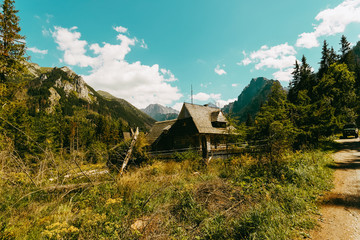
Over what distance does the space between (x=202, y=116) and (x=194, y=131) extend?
4.08 m

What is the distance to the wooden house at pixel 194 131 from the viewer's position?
910 inches

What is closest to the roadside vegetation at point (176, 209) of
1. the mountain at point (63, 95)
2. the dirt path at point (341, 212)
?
the dirt path at point (341, 212)

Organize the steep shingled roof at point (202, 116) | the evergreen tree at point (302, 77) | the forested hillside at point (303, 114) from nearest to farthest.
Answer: the forested hillside at point (303, 114) < the steep shingled roof at point (202, 116) < the evergreen tree at point (302, 77)

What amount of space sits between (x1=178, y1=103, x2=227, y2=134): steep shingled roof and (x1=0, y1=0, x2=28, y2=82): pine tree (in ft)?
63.0

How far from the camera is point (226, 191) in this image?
614 cm

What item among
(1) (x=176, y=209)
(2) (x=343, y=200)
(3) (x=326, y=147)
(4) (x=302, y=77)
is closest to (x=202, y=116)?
(3) (x=326, y=147)

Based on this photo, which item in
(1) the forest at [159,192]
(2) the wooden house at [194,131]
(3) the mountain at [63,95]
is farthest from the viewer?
(3) the mountain at [63,95]

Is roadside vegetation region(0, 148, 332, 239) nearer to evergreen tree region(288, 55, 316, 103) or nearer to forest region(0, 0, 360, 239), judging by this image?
forest region(0, 0, 360, 239)

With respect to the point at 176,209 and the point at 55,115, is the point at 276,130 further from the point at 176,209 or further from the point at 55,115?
the point at 55,115

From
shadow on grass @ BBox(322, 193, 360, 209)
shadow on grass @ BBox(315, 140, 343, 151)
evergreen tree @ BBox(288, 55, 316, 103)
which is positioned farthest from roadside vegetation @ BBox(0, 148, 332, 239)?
evergreen tree @ BBox(288, 55, 316, 103)

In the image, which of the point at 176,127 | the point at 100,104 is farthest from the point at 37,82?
the point at 176,127

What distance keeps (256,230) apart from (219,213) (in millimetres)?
1446

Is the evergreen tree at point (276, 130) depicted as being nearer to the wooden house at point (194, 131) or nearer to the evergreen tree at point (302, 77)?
the wooden house at point (194, 131)

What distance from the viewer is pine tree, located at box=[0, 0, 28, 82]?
1295 centimetres
